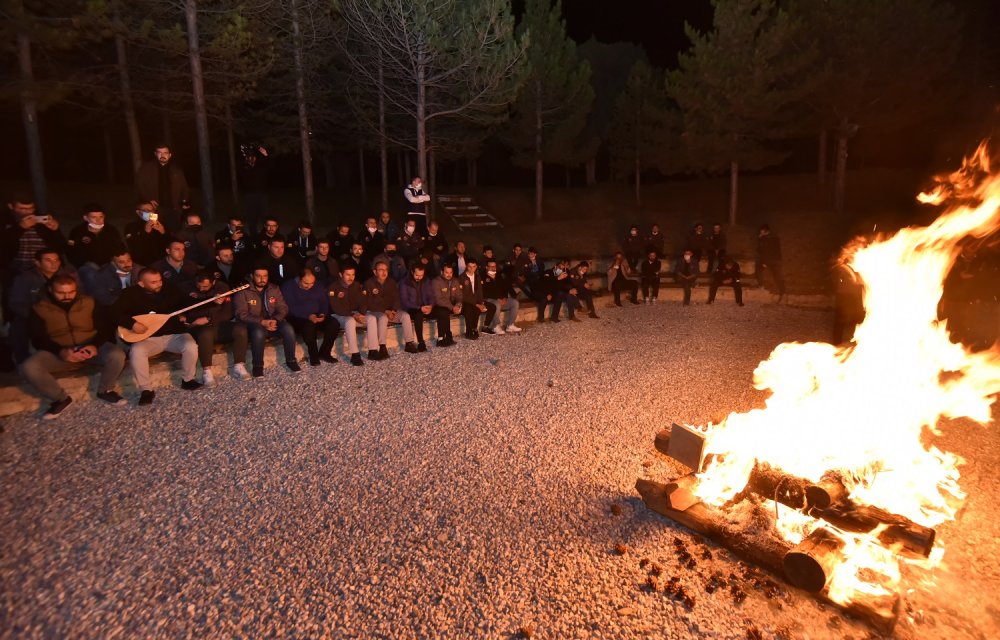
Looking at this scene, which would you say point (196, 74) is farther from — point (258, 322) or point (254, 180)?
point (258, 322)

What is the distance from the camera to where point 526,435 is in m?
7.14

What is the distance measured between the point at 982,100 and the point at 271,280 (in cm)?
2686

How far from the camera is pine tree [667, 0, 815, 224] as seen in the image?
61.8ft

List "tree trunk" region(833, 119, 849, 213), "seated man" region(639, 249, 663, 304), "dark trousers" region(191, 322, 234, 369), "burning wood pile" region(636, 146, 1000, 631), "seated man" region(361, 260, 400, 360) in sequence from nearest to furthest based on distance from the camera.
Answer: "burning wood pile" region(636, 146, 1000, 631), "dark trousers" region(191, 322, 234, 369), "seated man" region(361, 260, 400, 360), "seated man" region(639, 249, 663, 304), "tree trunk" region(833, 119, 849, 213)

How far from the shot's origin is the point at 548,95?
72.8ft

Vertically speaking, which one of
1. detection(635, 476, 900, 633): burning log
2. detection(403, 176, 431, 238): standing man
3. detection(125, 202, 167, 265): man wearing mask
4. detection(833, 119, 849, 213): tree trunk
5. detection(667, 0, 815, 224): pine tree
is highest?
detection(667, 0, 815, 224): pine tree

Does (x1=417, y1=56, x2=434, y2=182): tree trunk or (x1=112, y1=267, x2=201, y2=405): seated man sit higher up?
(x1=417, y1=56, x2=434, y2=182): tree trunk

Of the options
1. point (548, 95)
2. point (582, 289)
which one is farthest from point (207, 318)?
point (548, 95)

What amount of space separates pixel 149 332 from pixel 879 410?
31.0ft

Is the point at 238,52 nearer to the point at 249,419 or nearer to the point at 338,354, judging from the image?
the point at 338,354

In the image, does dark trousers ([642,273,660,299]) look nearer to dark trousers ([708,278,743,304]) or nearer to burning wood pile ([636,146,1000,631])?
dark trousers ([708,278,743,304])

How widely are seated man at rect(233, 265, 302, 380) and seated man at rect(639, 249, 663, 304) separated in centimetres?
981

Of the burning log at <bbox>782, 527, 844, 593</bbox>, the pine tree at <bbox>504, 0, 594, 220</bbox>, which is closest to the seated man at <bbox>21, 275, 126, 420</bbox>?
the burning log at <bbox>782, 527, 844, 593</bbox>

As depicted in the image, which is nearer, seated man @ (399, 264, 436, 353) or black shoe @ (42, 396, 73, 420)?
black shoe @ (42, 396, 73, 420)
